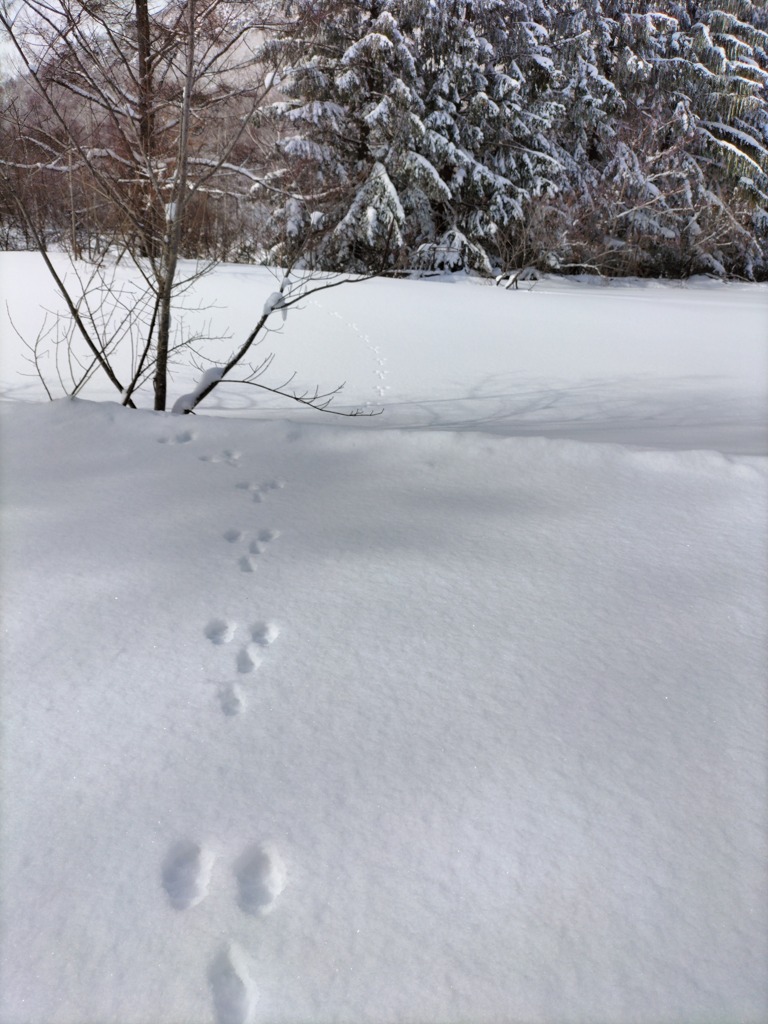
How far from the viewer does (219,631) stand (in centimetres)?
180

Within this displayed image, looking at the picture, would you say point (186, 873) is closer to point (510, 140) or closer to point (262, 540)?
point (262, 540)

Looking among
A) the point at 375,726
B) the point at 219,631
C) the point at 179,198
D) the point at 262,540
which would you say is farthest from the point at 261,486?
the point at 179,198

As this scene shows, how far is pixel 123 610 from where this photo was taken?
186 centimetres

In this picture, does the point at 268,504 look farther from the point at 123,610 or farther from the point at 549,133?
the point at 549,133

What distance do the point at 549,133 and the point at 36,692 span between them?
17161mm

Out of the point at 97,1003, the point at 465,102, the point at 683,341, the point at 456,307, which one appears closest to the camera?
the point at 97,1003

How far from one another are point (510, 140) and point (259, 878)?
15.7 metres

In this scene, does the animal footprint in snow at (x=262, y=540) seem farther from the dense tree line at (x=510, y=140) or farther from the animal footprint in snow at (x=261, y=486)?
the dense tree line at (x=510, y=140)

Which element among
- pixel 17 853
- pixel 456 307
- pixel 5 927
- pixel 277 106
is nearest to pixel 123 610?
pixel 17 853

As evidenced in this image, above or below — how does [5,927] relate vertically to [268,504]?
below

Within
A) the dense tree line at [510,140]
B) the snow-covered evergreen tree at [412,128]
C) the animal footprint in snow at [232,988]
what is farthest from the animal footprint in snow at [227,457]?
the snow-covered evergreen tree at [412,128]

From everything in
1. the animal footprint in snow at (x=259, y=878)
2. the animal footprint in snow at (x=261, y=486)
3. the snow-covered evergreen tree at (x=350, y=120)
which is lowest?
the animal footprint in snow at (x=259, y=878)

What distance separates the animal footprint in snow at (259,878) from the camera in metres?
1.15

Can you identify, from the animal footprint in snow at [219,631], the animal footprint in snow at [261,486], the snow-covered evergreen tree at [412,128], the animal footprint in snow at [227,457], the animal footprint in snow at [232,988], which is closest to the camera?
the animal footprint in snow at [232,988]
